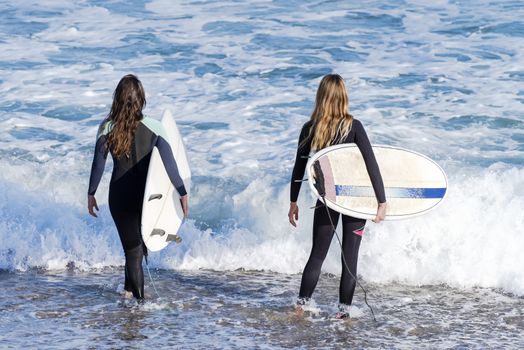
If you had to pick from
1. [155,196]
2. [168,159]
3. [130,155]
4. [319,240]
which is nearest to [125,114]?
[130,155]

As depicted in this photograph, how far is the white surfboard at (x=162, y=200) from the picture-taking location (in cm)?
570

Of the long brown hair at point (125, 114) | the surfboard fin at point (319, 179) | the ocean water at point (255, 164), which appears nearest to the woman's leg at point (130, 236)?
the ocean water at point (255, 164)

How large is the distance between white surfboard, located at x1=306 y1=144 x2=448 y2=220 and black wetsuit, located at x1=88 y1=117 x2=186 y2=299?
35.8 inches

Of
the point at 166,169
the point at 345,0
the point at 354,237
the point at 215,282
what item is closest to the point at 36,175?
the point at 215,282

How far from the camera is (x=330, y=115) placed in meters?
5.50

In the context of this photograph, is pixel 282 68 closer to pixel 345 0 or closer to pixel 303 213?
pixel 345 0

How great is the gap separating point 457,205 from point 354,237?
2390 millimetres

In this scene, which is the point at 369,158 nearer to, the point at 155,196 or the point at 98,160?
the point at 155,196

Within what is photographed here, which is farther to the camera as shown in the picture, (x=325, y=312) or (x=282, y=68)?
(x=282, y=68)

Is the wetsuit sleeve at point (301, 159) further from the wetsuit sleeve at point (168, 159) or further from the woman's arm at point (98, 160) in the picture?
the woman's arm at point (98, 160)

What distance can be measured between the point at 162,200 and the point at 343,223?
1164 millimetres

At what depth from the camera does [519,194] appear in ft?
27.6

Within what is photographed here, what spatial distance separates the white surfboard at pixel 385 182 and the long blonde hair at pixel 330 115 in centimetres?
7

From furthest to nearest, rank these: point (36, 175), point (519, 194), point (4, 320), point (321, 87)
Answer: point (36, 175) → point (519, 194) → point (4, 320) → point (321, 87)
